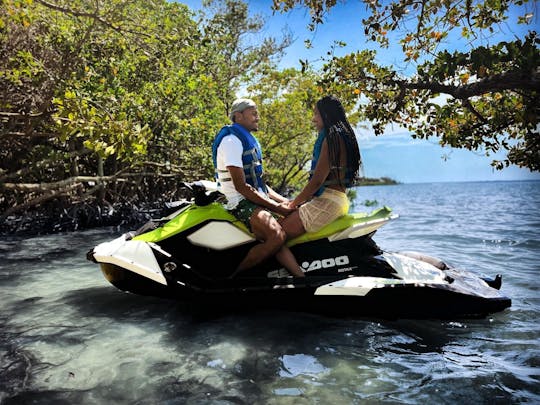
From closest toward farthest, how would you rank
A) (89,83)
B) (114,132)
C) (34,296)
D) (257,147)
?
1. (257,147)
2. (34,296)
3. (114,132)
4. (89,83)

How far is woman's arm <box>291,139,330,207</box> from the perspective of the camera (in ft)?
13.4

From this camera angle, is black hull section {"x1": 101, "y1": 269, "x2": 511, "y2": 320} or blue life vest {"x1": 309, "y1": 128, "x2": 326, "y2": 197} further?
blue life vest {"x1": 309, "y1": 128, "x2": 326, "y2": 197}

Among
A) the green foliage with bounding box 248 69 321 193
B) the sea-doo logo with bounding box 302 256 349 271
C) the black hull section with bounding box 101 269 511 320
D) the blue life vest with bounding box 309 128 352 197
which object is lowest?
the black hull section with bounding box 101 269 511 320

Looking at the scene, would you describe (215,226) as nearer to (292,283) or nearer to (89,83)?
(292,283)

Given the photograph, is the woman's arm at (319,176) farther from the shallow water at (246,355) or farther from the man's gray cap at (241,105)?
the shallow water at (246,355)

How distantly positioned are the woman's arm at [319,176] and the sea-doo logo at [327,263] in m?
0.63

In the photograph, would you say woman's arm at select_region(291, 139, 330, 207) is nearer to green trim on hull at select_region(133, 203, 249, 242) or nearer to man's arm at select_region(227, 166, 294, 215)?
man's arm at select_region(227, 166, 294, 215)

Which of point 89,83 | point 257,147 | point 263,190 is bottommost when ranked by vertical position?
point 263,190

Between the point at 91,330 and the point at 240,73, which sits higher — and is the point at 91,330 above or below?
below

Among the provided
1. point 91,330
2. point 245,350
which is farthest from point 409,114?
point 91,330

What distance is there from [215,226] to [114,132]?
313 centimetres

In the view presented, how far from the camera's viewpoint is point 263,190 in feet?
14.7

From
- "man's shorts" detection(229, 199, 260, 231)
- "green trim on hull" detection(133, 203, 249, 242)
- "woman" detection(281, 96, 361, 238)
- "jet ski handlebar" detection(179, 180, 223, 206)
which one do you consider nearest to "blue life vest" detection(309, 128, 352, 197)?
"woman" detection(281, 96, 361, 238)

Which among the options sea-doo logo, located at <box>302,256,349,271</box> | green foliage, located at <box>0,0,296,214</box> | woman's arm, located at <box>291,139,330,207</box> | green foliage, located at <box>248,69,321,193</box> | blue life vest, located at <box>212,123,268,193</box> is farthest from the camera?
green foliage, located at <box>248,69,321,193</box>
